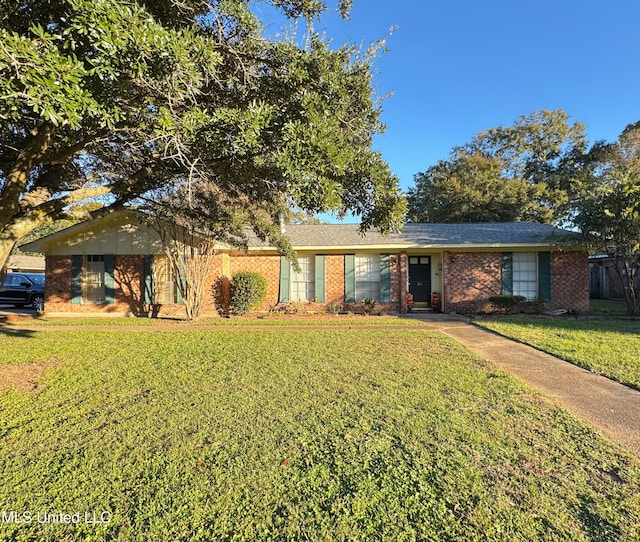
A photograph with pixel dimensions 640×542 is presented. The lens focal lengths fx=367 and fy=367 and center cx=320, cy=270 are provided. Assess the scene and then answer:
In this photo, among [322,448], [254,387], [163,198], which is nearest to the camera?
[322,448]

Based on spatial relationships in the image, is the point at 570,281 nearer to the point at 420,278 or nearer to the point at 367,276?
the point at 420,278

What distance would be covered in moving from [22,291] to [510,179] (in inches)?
1169

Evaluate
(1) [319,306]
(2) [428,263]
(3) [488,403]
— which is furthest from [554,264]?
(3) [488,403]

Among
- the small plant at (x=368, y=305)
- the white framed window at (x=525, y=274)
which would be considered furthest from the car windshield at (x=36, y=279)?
the white framed window at (x=525, y=274)

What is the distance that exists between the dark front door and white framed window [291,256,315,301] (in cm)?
397

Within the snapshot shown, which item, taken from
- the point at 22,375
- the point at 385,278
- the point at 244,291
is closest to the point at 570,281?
the point at 385,278

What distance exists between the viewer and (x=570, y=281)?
13.0 m

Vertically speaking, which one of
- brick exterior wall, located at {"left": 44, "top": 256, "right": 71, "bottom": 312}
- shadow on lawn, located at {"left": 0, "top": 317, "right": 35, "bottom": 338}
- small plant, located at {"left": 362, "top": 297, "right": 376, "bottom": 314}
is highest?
brick exterior wall, located at {"left": 44, "top": 256, "right": 71, "bottom": 312}

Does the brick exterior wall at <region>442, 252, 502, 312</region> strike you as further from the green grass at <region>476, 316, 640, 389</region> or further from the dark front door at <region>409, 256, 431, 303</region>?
the green grass at <region>476, 316, 640, 389</region>

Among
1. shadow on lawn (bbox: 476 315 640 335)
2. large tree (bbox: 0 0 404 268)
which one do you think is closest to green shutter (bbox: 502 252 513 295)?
shadow on lawn (bbox: 476 315 640 335)

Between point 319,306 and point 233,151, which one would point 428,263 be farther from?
point 233,151

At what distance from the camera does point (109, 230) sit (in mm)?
13406

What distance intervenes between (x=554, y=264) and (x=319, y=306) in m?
8.58

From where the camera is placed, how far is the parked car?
16.7 meters
